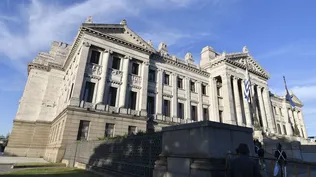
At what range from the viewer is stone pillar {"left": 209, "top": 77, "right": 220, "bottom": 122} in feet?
107

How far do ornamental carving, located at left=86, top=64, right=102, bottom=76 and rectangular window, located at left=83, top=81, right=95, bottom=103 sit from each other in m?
1.35

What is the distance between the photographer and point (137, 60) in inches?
1076

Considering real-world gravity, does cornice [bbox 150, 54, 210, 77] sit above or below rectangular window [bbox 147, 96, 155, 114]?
above

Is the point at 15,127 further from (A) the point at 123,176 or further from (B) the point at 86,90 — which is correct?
(A) the point at 123,176

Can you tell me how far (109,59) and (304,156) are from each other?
78.3 ft

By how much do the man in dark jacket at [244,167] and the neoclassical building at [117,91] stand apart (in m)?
19.0

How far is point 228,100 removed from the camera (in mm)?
32438

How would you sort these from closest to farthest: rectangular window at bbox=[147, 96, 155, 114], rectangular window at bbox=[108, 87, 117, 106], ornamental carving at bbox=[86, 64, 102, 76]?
ornamental carving at bbox=[86, 64, 102, 76] < rectangular window at bbox=[108, 87, 117, 106] < rectangular window at bbox=[147, 96, 155, 114]

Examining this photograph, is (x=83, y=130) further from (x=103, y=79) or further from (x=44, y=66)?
(x=44, y=66)

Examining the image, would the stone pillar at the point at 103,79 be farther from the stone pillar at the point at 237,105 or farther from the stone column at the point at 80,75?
the stone pillar at the point at 237,105

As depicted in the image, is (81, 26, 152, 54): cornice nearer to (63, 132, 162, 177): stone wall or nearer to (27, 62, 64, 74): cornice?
(27, 62, 64, 74): cornice

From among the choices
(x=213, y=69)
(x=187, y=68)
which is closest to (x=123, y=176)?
(x=187, y=68)

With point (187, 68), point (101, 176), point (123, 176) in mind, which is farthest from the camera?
point (187, 68)

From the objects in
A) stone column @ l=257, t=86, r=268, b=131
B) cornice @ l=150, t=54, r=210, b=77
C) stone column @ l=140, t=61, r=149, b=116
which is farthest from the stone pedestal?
stone column @ l=257, t=86, r=268, b=131
